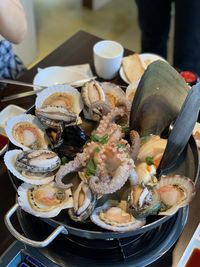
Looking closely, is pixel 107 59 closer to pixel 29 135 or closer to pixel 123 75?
pixel 123 75

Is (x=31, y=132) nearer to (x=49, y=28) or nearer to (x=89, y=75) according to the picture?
(x=89, y=75)

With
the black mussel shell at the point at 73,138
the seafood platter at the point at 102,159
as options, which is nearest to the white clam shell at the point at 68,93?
the seafood platter at the point at 102,159

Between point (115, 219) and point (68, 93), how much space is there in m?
0.36

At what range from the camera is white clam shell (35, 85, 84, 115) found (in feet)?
3.05

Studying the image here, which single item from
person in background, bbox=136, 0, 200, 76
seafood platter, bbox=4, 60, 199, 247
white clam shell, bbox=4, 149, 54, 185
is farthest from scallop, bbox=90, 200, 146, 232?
person in background, bbox=136, 0, 200, 76

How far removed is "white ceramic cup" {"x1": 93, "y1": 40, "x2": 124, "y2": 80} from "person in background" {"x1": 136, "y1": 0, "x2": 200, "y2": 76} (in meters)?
0.47

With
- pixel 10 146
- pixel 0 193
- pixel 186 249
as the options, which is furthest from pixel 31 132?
pixel 186 249

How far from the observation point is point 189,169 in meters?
0.82

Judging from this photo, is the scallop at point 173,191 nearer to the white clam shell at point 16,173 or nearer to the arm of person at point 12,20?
the white clam shell at point 16,173

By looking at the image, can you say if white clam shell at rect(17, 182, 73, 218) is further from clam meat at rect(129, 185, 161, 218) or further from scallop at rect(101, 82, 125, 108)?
scallop at rect(101, 82, 125, 108)

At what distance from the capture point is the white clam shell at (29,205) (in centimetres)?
70

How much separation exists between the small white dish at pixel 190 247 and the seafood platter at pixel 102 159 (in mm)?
134

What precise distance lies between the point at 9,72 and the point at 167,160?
71cm

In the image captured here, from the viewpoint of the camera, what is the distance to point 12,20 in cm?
110
